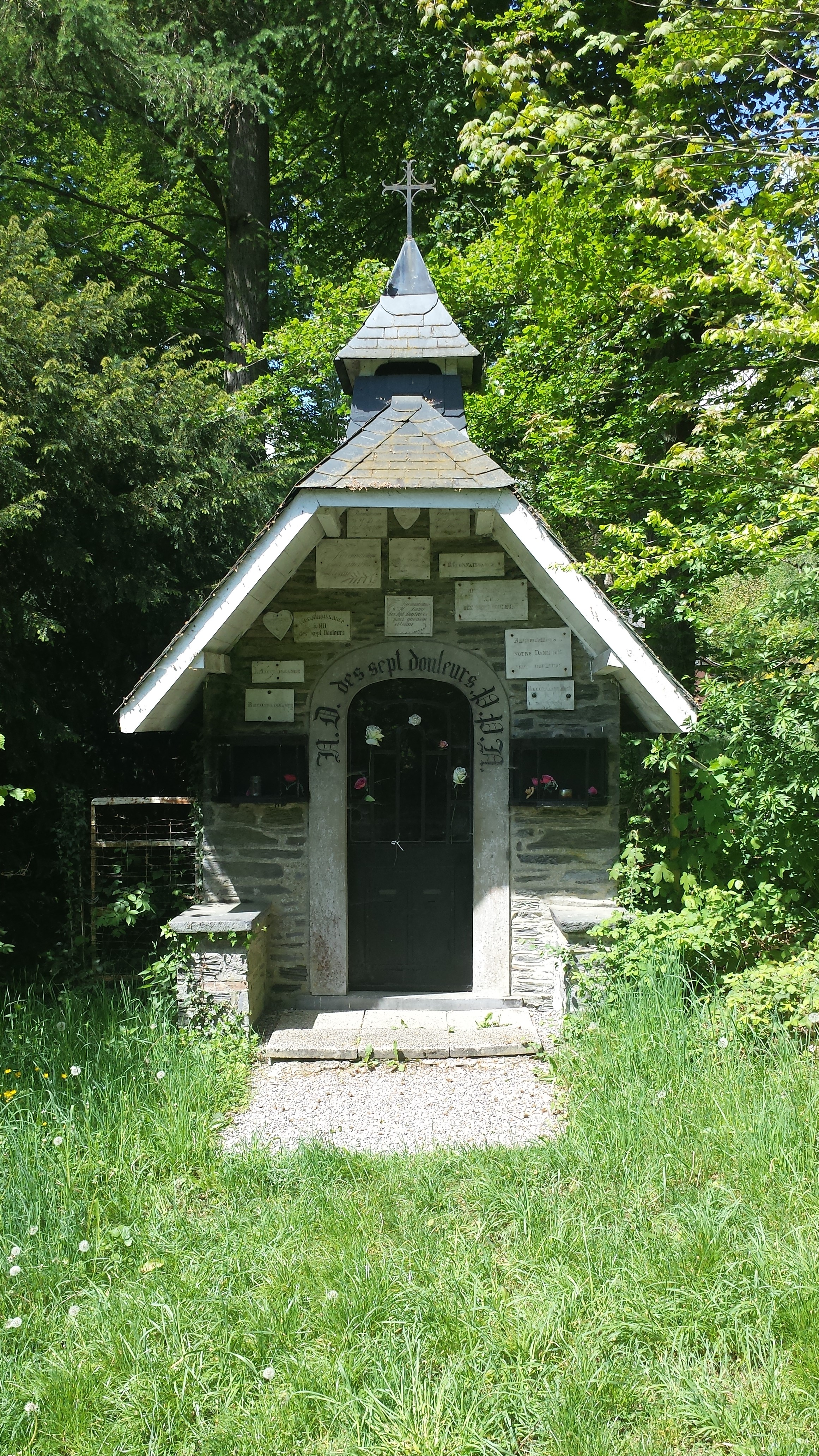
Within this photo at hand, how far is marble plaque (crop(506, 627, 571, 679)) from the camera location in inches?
227

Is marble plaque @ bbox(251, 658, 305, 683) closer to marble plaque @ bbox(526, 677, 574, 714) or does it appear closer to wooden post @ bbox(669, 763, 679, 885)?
marble plaque @ bbox(526, 677, 574, 714)

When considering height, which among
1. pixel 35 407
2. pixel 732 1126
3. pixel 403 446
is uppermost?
pixel 35 407

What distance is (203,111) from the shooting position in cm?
872

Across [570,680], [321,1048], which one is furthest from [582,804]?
[321,1048]

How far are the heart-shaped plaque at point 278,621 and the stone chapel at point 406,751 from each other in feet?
0.04

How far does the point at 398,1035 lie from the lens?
5387 millimetres

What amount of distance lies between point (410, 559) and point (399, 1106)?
11.1ft

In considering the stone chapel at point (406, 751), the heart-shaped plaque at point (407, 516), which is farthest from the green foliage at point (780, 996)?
the heart-shaped plaque at point (407, 516)

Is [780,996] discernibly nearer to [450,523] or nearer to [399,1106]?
[399,1106]

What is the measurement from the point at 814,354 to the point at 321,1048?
5.50 m

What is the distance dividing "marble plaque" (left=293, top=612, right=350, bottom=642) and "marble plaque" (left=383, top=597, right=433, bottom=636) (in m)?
0.29

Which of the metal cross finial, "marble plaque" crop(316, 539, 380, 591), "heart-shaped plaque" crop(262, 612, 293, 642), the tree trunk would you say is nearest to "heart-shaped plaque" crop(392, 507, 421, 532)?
"marble plaque" crop(316, 539, 380, 591)

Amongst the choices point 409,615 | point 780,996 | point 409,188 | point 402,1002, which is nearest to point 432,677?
point 409,615

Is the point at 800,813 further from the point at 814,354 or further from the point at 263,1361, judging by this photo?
the point at 263,1361
